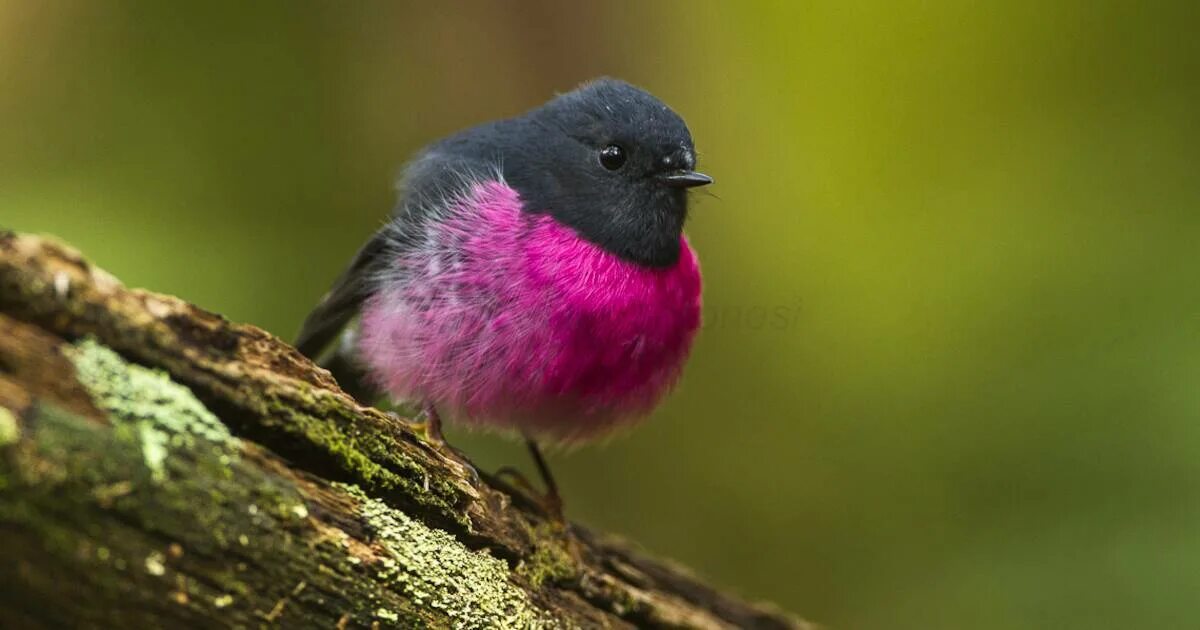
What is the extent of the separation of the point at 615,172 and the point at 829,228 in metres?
1.82

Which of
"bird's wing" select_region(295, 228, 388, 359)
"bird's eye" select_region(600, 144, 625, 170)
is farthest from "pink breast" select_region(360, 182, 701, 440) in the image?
"bird's eye" select_region(600, 144, 625, 170)

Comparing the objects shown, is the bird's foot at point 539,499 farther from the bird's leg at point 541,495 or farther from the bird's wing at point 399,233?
the bird's wing at point 399,233

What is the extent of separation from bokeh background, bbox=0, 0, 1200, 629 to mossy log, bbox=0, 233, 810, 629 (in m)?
2.25

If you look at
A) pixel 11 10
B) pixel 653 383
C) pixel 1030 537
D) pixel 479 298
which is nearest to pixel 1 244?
pixel 479 298

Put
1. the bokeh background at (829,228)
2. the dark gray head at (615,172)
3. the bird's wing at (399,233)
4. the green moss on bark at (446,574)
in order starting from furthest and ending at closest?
the bokeh background at (829,228), the bird's wing at (399,233), the dark gray head at (615,172), the green moss on bark at (446,574)

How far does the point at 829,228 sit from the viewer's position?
4520 mm

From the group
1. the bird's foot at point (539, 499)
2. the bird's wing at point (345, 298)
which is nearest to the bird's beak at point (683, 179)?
the bird's wing at point (345, 298)

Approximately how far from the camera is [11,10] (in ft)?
14.3

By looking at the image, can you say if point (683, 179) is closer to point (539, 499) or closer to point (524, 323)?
point (524, 323)

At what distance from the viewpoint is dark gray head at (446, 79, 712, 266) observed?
9.50 ft

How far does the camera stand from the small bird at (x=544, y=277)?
2736 mm

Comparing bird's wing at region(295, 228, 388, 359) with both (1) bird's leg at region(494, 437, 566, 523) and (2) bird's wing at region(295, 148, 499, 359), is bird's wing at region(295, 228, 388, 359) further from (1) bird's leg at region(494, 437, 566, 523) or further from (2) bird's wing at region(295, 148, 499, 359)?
(1) bird's leg at region(494, 437, 566, 523)

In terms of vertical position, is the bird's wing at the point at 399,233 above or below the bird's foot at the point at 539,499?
above

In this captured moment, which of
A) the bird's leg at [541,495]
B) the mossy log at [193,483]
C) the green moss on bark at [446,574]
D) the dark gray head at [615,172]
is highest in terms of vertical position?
the dark gray head at [615,172]
